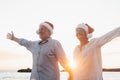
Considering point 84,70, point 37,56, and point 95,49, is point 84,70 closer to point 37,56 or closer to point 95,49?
point 95,49

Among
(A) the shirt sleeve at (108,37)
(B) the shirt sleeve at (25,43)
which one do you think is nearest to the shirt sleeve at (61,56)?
(B) the shirt sleeve at (25,43)

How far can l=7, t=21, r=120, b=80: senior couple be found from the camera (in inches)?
225

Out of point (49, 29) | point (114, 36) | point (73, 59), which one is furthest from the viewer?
point (49, 29)

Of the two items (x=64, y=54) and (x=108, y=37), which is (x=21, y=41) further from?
(x=108, y=37)

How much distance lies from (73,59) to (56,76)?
0.48 meters

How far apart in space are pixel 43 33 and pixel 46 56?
412 mm

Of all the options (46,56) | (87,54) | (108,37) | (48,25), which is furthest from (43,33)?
(108,37)

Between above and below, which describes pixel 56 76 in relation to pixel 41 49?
below

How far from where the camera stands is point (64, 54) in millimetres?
6473

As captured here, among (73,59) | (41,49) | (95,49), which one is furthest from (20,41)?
(95,49)

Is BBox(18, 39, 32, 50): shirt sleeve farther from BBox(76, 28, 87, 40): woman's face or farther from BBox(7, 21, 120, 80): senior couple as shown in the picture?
BBox(76, 28, 87, 40): woman's face

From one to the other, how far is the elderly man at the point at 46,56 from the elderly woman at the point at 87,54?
1.66 feet

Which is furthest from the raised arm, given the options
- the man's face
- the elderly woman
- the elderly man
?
the elderly woman

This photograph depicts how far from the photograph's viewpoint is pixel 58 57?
643 cm
